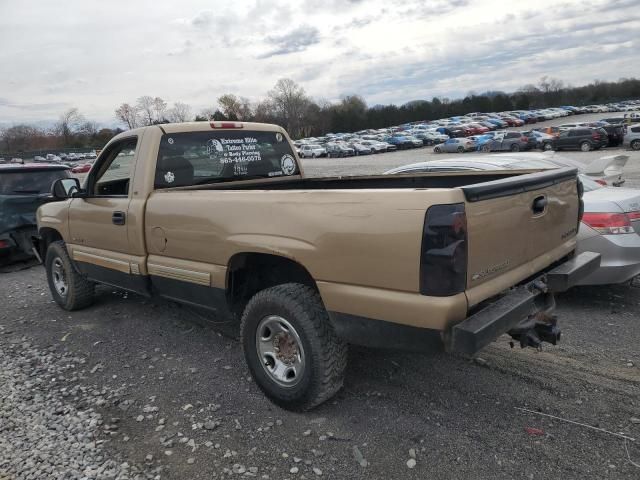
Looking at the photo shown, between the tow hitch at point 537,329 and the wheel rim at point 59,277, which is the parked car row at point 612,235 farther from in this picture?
the wheel rim at point 59,277

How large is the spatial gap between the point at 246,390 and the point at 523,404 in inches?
78.1

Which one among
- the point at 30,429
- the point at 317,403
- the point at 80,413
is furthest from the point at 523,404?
the point at 30,429

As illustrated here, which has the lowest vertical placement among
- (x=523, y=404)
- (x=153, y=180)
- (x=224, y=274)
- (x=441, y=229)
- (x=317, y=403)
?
(x=523, y=404)

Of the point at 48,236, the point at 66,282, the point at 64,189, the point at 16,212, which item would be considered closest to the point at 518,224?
the point at 64,189

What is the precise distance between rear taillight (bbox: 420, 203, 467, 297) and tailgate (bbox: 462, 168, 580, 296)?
0.24 feet

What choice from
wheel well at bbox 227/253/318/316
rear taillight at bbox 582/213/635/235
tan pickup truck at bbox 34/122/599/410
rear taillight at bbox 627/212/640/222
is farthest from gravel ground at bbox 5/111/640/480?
rear taillight at bbox 627/212/640/222

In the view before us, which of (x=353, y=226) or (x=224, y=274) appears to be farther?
(x=224, y=274)

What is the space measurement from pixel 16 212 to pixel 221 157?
217 inches

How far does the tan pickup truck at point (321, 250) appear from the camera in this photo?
8.64 feet

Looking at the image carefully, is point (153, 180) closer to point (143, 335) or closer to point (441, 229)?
point (143, 335)

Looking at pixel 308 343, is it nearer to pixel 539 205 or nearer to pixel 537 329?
pixel 537 329

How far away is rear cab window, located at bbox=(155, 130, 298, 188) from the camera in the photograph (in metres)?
4.45

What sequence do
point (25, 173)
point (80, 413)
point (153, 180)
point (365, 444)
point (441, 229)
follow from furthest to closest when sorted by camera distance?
point (25, 173)
point (153, 180)
point (80, 413)
point (365, 444)
point (441, 229)

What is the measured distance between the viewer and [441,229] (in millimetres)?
2539
